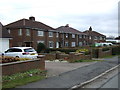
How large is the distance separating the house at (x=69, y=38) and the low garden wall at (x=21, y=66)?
3772 cm

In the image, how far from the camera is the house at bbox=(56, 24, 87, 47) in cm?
5271

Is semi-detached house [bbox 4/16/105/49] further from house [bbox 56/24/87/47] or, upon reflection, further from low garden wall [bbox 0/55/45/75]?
low garden wall [bbox 0/55/45/75]

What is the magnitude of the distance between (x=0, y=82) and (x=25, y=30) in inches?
1237

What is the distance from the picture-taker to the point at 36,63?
499 inches

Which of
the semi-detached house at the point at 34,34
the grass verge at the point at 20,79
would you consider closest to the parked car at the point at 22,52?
the grass verge at the point at 20,79

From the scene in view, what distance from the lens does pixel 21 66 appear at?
→ 1127cm

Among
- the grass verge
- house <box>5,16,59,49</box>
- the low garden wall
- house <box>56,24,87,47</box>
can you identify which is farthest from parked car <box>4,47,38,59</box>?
house <box>56,24,87,47</box>

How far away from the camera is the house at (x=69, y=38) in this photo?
2075 inches

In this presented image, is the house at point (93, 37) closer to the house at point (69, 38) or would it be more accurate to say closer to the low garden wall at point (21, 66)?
the house at point (69, 38)

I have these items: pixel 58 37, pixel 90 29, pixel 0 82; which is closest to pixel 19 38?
pixel 58 37

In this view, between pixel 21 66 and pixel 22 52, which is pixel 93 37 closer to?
pixel 22 52

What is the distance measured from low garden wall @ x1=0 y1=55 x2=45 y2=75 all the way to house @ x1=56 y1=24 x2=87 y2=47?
1485 inches

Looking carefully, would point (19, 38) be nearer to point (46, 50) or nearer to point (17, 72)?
point (46, 50)

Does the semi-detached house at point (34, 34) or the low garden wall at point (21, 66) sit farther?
the semi-detached house at point (34, 34)
